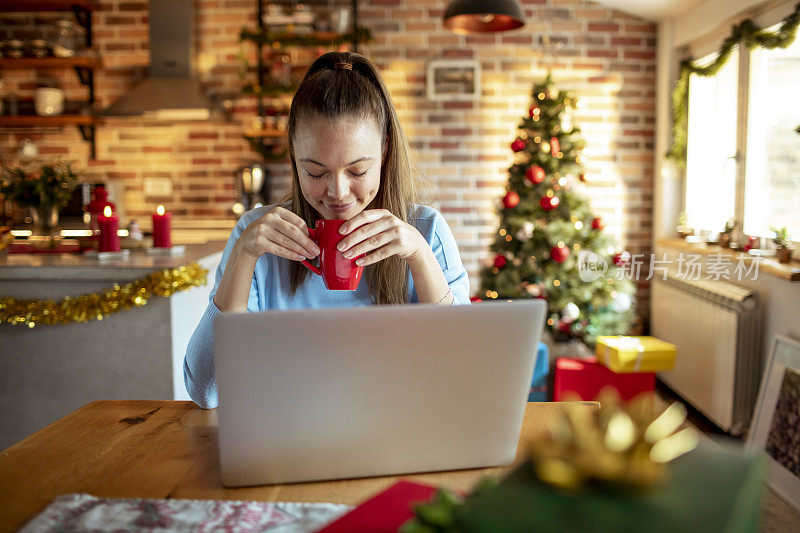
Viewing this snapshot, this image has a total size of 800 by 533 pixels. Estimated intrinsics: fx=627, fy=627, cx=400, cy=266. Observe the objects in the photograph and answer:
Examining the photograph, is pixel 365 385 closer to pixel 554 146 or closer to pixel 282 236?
pixel 282 236

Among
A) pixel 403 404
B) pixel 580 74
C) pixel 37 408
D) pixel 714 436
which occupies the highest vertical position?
pixel 580 74

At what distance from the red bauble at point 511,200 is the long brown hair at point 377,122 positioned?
2120 mm

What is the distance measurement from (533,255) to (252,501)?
2.99 metres

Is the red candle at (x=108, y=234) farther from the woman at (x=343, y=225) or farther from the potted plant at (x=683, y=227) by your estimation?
the potted plant at (x=683, y=227)

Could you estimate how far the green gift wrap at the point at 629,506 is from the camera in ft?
1.40

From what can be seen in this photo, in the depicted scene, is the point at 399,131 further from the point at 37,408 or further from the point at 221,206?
the point at 221,206

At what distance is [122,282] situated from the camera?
218 centimetres

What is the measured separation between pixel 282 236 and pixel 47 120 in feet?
13.3

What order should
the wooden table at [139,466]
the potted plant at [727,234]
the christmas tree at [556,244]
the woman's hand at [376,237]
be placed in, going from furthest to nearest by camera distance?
the christmas tree at [556,244]
the potted plant at [727,234]
the woman's hand at [376,237]
the wooden table at [139,466]

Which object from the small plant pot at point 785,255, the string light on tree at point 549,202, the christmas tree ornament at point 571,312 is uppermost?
the string light on tree at point 549,202

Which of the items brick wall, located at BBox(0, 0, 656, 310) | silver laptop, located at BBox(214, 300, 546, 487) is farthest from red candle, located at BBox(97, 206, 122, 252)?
brick wall, located at BBox(0, 0, 656, 310)

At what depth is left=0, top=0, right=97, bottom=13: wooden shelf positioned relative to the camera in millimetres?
4219

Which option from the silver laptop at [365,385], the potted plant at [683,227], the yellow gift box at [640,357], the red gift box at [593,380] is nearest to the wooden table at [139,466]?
the silver laptop at [365,385]

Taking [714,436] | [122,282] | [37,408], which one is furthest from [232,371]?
[714,436]
